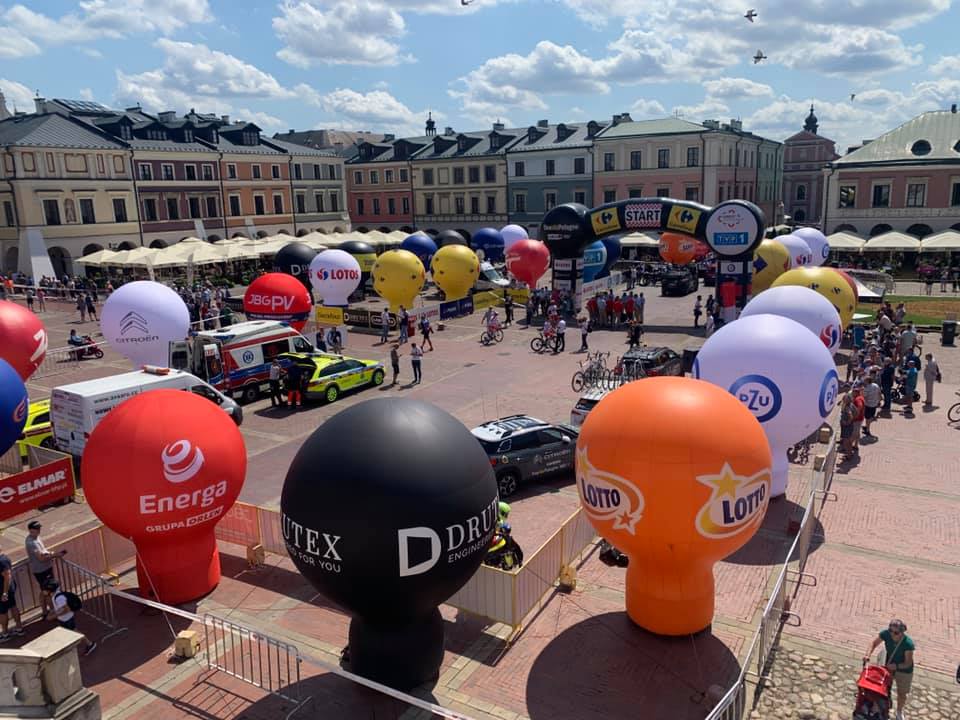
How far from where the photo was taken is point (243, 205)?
59125mm

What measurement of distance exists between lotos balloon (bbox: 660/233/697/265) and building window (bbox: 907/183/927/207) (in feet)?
58.9

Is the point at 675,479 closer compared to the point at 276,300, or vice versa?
the point at 675,479

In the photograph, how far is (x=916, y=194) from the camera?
173 ft

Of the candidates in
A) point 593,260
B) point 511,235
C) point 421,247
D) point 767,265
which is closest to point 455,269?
point 593,260

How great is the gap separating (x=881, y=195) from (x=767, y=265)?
25.0 meters

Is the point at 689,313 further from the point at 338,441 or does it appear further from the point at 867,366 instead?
the point at 338,441

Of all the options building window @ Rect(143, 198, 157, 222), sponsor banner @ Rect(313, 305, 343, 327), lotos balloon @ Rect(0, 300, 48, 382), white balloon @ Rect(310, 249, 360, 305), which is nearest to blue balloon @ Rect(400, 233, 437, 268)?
white balloon @ Rect(310, 249, 360, 305)

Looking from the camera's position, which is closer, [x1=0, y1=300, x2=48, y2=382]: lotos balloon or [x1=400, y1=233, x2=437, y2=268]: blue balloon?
[x1=0, y1=300, x2=48, y2=382]: lotos balloon

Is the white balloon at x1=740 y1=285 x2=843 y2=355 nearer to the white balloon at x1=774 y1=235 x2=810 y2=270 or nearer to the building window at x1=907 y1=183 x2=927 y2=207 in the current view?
the white balloon at x1=774 y1=235 x2=810 y2=270

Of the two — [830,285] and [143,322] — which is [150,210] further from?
[830,285]

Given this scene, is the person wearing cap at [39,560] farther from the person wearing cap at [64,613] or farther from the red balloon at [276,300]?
the red balloon at [276,300]

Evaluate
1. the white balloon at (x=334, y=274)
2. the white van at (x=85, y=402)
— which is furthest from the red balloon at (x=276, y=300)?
the white van at (x=85, y=402)

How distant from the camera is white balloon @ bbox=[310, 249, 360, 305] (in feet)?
110

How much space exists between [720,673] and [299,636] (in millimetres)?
5766
